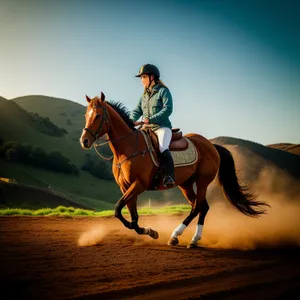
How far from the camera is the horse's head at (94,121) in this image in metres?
5.71

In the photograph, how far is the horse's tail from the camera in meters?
8.09

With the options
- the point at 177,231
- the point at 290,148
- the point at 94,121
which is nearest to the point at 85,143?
the point at 94,121

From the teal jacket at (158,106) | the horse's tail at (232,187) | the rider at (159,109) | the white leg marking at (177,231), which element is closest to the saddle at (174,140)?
the rider at (159,109)

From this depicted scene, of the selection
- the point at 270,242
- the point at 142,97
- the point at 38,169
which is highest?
the point at 142,97

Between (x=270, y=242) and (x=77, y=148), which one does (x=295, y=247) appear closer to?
(x=270, y=242)

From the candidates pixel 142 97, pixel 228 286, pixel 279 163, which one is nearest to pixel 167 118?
pixel 142 97

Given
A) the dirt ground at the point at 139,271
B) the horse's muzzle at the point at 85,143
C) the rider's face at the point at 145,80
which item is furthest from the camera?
the rider's face at the point at 145,80

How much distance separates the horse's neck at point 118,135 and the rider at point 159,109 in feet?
1.66

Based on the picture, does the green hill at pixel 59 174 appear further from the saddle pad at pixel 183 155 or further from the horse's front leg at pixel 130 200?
the horse's front leg at pixel 130 200

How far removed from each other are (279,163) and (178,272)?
32986mm

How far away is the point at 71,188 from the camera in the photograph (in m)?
53.2

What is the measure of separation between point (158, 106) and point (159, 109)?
0.29 ft

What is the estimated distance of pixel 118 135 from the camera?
253 inches

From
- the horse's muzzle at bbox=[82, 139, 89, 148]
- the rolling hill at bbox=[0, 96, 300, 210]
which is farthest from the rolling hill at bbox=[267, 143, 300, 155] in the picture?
the horse's muzzle at bbox=[82, 139, 89, 148]
